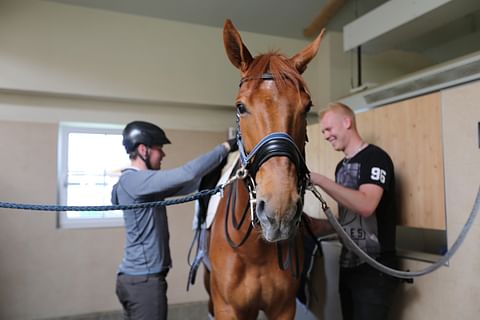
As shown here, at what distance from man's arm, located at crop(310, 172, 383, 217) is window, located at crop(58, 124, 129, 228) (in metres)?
2.87

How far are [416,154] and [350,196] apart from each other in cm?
64

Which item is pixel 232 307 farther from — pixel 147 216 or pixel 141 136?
pixel 141 136

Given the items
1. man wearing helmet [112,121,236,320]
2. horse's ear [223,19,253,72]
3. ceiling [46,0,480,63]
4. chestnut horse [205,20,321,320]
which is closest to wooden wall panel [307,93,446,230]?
chestnut horse [205,20,321,320]

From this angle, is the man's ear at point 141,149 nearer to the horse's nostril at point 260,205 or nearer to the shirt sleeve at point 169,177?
the shirt sleeve at point 169,177

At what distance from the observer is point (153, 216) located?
6.22 ft

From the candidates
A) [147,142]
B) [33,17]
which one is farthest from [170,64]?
[147,142]

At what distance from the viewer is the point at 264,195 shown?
1.03m

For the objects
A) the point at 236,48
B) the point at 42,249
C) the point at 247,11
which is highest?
the point at 247,11

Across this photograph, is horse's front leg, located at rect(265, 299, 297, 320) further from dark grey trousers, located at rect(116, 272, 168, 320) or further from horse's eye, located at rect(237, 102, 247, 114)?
horse's eye, located at rect(237, 102, 247, 114)

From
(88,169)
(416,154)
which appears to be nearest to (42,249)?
(88,169)

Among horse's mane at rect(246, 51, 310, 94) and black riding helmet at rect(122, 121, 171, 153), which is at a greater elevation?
horse's mane at rect(246, 51, 310, 94)

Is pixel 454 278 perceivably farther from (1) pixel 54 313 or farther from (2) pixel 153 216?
(1) pixel 54 313

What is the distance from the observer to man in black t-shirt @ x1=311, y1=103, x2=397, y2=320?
1.68 meters

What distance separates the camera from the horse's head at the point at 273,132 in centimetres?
103
